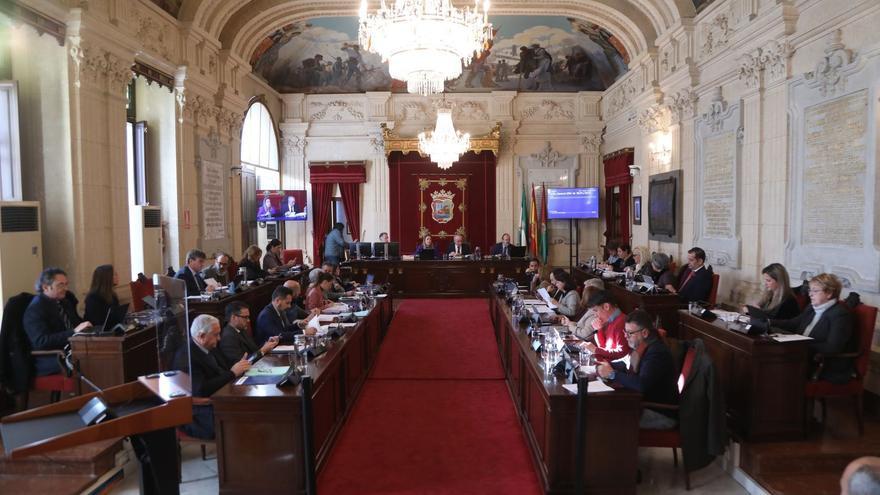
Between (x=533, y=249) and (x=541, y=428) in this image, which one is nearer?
(x=541, y=428)

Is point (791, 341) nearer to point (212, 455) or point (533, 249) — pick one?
point (212, 455)

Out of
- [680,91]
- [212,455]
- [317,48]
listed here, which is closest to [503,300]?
[212,455]

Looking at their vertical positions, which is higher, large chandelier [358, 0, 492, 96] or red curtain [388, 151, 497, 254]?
large chandelier [358, 0, 492, 96]

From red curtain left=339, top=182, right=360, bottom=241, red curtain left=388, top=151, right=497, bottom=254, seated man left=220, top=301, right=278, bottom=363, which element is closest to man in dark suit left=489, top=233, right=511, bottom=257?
red curtain left=388, top=151, right=497, bottom=254

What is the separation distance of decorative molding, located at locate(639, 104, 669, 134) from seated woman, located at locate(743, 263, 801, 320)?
518 centimetres

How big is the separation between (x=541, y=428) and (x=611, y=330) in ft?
4.62

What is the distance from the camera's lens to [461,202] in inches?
574

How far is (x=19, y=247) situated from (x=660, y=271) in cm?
834

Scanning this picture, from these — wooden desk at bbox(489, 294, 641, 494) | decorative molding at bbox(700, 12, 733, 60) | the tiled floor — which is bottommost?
the tiled floor

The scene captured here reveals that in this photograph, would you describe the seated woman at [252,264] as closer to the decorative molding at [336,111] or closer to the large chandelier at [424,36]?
the large chandelier at [424,36]

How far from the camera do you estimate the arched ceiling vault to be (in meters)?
9.98

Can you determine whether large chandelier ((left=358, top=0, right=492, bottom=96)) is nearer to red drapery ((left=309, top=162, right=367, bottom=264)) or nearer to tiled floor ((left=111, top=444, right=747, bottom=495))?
tiled floor ((left=111, top=444, right=747, bottom=495))

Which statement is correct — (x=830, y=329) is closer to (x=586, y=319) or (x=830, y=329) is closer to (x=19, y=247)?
(x=586, y=319)

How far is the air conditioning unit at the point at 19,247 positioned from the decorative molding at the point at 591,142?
39.2ft
